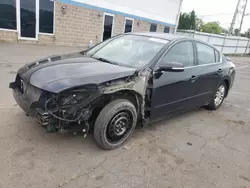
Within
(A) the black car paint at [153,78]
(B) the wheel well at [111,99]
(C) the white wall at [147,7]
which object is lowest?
(B) the wheel well at [111,99]

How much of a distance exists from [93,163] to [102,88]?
37.7 inches

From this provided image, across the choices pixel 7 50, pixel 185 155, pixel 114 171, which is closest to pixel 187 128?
pixel 185 155

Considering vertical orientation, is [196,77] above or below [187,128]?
above

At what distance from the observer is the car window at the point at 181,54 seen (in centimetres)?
332

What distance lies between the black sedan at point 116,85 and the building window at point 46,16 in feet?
27.9

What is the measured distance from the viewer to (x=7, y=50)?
28.6ft

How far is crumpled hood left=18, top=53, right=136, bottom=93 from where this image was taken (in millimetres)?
2410

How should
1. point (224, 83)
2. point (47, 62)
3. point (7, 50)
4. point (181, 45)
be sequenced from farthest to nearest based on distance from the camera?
point (7, 50) < point (224, 83) < point (181, 45) < point (47, 62)

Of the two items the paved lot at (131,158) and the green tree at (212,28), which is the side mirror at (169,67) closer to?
the paved lot at (131,158)

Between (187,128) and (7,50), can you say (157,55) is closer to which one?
(187,128)

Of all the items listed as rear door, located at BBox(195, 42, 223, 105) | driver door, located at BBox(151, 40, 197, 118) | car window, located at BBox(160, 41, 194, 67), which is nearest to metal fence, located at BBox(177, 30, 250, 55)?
rear door, located at BBox(195, 42, 223, 105)

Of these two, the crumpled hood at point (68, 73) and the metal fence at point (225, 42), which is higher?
the metal fence at point (225, 42)

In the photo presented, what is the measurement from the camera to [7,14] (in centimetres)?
969

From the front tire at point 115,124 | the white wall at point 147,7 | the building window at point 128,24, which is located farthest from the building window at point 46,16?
the front tire at point 115,124
